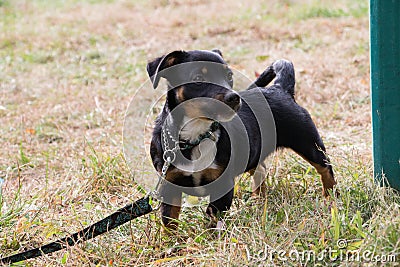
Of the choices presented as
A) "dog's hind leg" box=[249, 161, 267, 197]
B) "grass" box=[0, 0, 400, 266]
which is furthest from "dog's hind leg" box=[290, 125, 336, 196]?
"dog's hind leg" box=[249, 161, 267, 197]

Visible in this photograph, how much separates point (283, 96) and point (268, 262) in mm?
1544

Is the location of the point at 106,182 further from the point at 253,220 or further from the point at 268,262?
the point at 268,262

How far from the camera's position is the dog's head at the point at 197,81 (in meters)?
3.44

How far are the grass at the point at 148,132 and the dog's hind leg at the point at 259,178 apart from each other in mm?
64

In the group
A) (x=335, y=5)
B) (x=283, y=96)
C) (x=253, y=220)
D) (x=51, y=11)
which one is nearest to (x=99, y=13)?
(x=51, y=11)

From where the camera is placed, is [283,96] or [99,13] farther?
[99,13]

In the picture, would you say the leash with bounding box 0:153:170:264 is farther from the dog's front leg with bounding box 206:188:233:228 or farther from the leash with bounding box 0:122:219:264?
the dog's front leg with bounding box 206:188:233:228

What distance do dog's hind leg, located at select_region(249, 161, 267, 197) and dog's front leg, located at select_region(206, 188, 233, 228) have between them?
0.46 metres

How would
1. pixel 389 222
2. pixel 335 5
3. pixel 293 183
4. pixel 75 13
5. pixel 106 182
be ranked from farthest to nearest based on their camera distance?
pixel 75 13 < pixel 335 5 < pixel 106 182 < pixel 293 183 < pixel 389 222

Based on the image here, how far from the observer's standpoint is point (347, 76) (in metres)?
6.89

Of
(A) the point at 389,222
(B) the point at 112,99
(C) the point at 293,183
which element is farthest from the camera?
(B) the point at 112,99

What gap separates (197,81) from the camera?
3574mm

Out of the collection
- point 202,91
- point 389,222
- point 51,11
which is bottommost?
point 51,11

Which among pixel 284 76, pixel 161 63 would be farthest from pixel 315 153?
pixel 161 63
